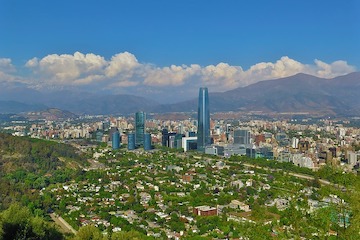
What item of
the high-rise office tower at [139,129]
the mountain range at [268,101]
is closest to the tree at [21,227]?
the high-rise office tower at [139,129]

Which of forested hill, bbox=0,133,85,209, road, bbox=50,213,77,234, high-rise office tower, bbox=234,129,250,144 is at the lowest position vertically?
road, bbox=50,213,77,234

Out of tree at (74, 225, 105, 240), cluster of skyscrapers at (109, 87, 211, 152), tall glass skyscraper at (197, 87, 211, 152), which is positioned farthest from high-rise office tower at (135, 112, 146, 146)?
tree at (74, 225, 105, 240)

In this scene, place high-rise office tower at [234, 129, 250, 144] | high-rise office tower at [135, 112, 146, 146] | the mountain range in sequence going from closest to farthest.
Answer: high-rise office tower at [234, 129, 250, 144], high-rise office tower at [135, 112, 146, 146], the mountain range

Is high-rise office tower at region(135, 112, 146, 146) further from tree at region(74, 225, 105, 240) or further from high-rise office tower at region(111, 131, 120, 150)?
tree at region(74, 225, 105, 240)

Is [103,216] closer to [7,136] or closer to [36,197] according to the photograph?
[36,197]

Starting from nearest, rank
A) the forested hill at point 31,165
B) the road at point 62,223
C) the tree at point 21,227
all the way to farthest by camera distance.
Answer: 1. the tree at point 21,227
2. the road at point 62,223
3. the forested hill at point 31,165

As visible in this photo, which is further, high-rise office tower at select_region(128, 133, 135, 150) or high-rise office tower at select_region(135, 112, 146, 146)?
high-rise office tower at select_region(135, 112, 146, 146)

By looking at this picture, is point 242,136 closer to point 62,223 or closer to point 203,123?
point 203,123

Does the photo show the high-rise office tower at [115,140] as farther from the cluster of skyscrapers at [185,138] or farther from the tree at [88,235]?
the tree at [88,235]
